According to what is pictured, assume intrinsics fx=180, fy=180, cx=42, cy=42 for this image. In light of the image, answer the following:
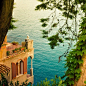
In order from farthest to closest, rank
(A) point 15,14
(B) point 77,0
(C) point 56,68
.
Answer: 1. (A) point 15,14
2. (C) point 56,68
3. (B) point 77,0

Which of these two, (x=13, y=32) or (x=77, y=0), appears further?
(x=13, y=32)

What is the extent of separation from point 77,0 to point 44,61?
99.6 feet

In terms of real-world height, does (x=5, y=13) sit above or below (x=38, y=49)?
above

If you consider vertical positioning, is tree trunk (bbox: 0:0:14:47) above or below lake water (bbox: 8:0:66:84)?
above

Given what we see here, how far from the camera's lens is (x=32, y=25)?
51938mm

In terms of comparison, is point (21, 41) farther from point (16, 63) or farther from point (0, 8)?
point (0, 8)

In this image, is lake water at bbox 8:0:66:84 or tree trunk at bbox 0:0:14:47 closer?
tree trunk at bbox 0:0:14:47

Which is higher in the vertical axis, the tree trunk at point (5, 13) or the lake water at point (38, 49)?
the tree trunk at point (5, 13)

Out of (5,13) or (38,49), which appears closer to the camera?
(5,13)

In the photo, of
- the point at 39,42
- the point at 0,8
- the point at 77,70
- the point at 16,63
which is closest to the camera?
the point at 0,8

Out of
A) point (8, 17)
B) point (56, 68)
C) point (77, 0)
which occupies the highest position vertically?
point (77, 0)

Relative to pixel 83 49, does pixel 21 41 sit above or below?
below

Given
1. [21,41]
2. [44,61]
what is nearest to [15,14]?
[44,61]

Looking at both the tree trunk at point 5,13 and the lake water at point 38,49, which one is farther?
the lake water at point 38,49
